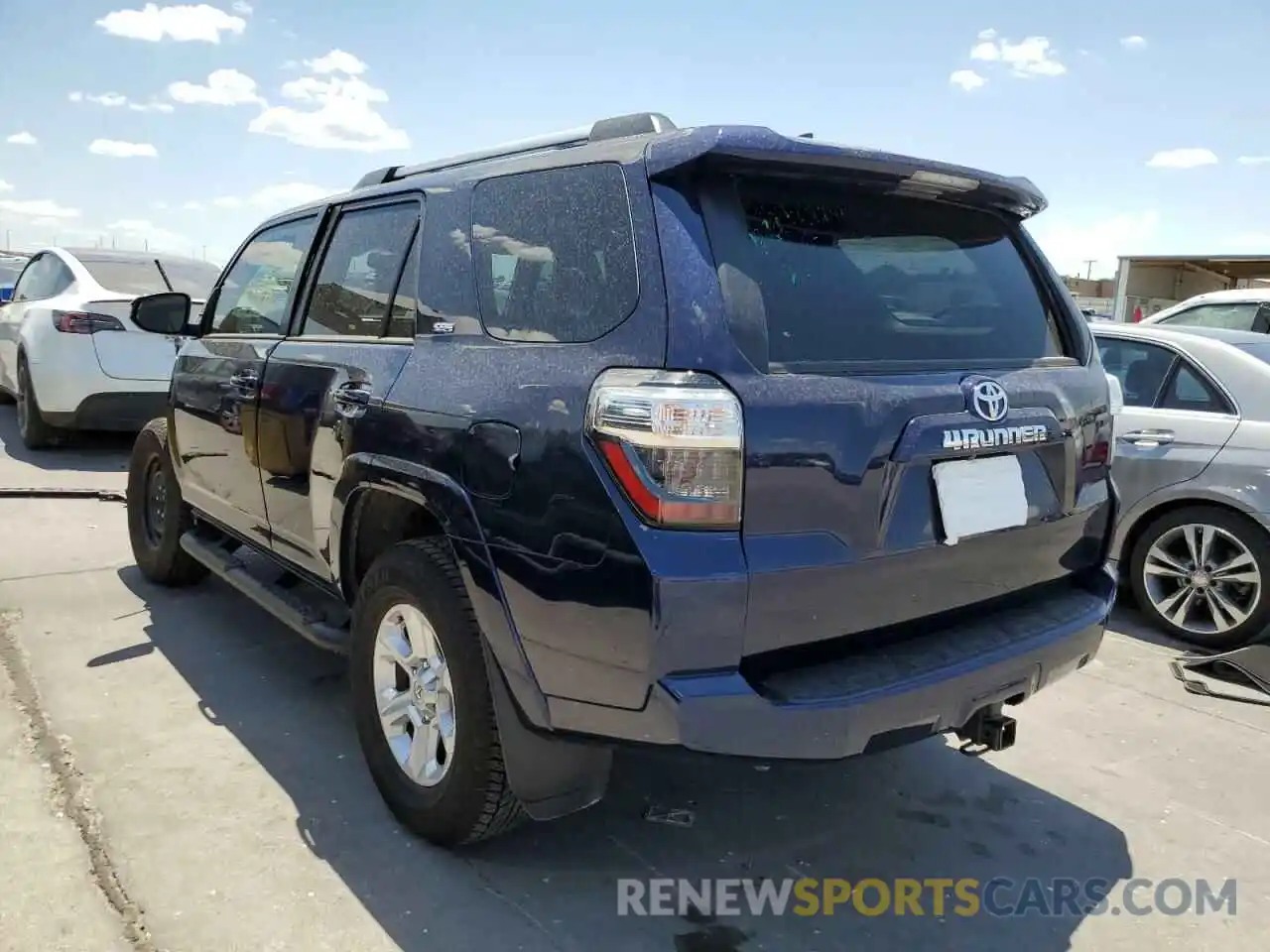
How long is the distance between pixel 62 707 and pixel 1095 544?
3.56 metres

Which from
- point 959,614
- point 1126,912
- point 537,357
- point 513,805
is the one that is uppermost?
point 537,357

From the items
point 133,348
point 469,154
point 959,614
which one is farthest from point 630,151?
point 133,348

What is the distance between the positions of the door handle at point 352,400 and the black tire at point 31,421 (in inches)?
247

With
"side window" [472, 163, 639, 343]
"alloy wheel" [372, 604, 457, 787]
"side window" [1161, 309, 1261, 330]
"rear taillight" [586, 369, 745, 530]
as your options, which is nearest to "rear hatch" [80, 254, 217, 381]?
"alloy wheel" [372, 604, 457, 787]

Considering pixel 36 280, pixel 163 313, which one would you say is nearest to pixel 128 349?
pixel 36 280

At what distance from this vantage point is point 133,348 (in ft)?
25.2

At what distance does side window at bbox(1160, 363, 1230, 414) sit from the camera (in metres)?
4.79

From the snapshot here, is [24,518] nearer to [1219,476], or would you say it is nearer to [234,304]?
[234,304]

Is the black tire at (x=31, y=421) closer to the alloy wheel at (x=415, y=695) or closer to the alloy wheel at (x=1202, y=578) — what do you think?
the alloy wheel at (x=415, y=695)

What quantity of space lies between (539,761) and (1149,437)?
153 inches

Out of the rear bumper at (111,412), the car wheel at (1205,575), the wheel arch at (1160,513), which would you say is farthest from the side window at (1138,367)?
the rear bumper at (111,412)

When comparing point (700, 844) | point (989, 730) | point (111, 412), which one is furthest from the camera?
point (111, 412)

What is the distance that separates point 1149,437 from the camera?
489 centimetres

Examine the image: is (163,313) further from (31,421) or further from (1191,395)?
(1191,395)
